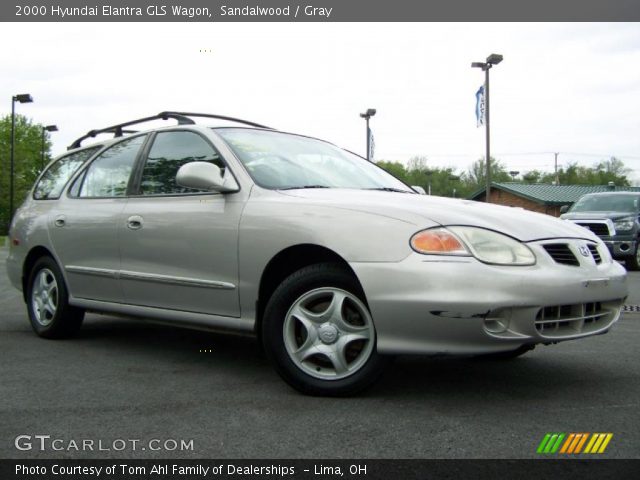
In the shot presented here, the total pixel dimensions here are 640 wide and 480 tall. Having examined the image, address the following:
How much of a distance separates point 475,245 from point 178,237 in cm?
186

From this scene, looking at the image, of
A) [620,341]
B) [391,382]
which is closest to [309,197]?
[391,382]

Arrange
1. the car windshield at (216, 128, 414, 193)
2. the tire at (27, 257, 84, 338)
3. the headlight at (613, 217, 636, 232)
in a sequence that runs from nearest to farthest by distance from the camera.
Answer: the car windshield at (216, 128, 414, 193)
the tire at (27, 257, 84, 338)
the headlight at (613, 217, 636, 232)

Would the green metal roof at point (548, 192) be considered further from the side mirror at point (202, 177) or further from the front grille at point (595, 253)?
the side mirror at point (202, 177)

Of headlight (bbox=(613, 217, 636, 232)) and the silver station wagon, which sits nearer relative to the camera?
the silver station wagon

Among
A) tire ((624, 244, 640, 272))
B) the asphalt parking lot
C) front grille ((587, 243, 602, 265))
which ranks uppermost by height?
front grille ((587, 243, 602, 265))

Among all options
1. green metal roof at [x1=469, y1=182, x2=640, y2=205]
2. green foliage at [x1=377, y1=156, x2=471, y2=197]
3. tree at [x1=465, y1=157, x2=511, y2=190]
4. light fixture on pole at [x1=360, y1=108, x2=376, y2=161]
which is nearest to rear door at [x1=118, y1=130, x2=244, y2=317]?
light fixture on pole at [x1=360, y1=108, x2=376, y2=161]

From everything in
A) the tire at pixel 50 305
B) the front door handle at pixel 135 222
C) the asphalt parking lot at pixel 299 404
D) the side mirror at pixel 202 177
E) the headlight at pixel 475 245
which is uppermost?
the side mirror at pixel 202 177

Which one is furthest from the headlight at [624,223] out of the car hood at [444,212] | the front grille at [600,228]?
the car hood at [444,212]

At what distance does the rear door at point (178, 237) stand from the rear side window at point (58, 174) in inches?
42.9

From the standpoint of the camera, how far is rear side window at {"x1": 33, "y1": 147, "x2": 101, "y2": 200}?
5723 mm

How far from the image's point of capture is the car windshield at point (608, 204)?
15406 millimetres

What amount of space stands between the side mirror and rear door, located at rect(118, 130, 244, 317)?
10 cm

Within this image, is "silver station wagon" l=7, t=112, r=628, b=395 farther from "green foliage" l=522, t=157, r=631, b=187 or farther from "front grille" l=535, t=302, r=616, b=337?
"green foliage" l=522, t=157, r=631, b=187

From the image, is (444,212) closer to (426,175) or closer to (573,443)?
(573,443)
